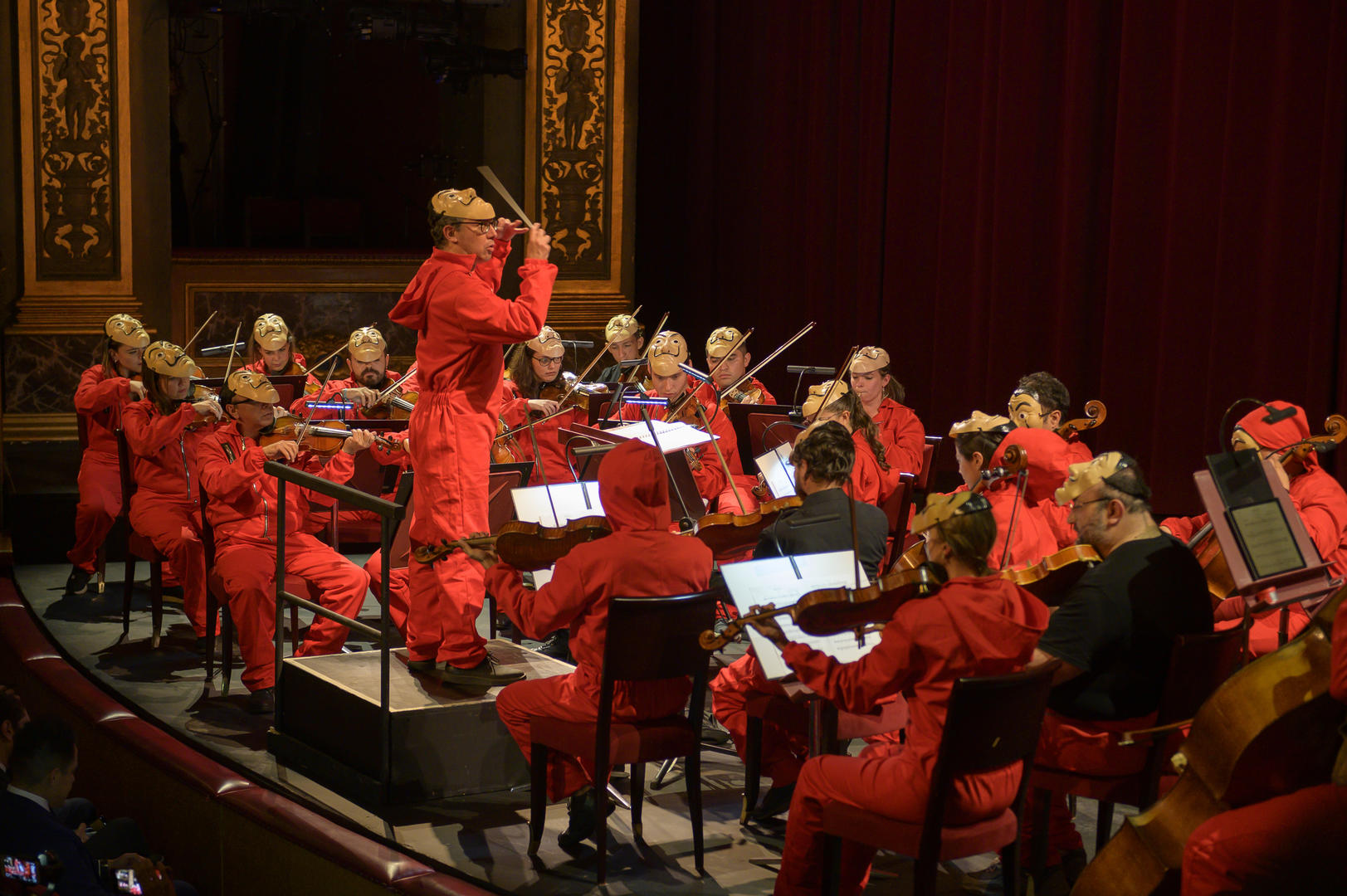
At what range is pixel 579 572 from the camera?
3.42m

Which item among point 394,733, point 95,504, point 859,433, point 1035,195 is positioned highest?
point 1035,195

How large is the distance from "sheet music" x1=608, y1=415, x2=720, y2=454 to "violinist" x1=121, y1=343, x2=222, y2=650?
1707 mm

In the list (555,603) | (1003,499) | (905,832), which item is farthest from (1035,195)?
(905,832)

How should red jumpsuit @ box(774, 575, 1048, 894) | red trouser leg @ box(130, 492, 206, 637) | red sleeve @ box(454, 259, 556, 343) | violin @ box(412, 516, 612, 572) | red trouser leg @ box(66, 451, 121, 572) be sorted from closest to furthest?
red jumpsuit @ box(774, 575, 1048, 894)
violin @ box(412, 516, 612, 572)
red sleeve @ box(454, 259, 556, 343)
red trouser leg @ box(130, 492, 206, 637)
red trouser leg @ box(66, 451, 121, 572)

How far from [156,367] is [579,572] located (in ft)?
9.33

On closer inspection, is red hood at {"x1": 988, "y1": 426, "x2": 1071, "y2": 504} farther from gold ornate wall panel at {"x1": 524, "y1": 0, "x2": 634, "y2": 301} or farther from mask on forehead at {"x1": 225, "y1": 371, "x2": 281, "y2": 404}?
gold ornate wall panel at {"x1": 524, "y1": 0, "x2": 634, "y2": 301}

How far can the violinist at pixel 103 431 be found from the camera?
241 inches

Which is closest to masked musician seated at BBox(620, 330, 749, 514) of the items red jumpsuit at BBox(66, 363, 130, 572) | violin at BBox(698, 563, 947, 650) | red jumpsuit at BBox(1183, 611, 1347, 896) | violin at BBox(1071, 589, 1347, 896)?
red jumpsuit at BBox(66, 363, 130, 572)

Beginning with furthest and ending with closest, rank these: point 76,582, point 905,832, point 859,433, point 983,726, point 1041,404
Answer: point 76,582
point 859,433
point 1041,404
point 905,832
point 983,726

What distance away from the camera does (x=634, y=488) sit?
342cm

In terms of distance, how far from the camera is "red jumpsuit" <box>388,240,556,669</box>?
3.96 m

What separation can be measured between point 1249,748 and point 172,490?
4220mm

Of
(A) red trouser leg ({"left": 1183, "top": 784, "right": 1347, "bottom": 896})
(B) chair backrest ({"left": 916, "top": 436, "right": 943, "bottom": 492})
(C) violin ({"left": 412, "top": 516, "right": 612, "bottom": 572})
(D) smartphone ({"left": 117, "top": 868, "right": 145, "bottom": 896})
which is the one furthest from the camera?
(B) chair backrest ({"left": 916, "top": 436, "right": 943, "bottom": 492})

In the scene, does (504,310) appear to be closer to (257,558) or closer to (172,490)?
(257,558)
